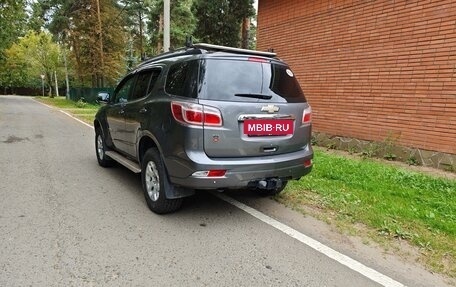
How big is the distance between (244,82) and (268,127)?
1.85ft

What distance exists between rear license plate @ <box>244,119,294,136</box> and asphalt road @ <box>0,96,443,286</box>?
105 centimetres

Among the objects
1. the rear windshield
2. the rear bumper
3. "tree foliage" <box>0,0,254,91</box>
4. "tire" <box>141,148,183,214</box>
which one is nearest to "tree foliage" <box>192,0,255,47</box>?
"tree foliage" <box>0,0,254,91</box>

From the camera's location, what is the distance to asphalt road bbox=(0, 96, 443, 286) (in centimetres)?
295

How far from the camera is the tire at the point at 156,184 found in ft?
13.4

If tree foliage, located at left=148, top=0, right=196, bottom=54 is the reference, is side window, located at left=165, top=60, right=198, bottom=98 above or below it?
below

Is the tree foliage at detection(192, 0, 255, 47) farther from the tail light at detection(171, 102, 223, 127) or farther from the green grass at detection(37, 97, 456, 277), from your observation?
the tail light at detection(171, 102, 223, 127)

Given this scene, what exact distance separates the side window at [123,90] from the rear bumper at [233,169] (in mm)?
2161

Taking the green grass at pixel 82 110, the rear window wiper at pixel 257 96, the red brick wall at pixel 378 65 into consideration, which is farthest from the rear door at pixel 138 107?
the green grass at pixel 82 110

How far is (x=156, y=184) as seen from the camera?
4352mm

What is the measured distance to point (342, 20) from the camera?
881cm

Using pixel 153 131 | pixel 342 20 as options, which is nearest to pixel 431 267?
pixel 153 131

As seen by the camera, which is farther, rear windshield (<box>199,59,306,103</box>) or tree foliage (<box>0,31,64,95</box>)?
tree foliage (<box>0,31,64,95</box>)

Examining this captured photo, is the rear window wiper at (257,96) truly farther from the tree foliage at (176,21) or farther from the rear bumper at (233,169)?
the tree foliage at (176,21)

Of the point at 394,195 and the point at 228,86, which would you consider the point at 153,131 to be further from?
the point at 394,195
